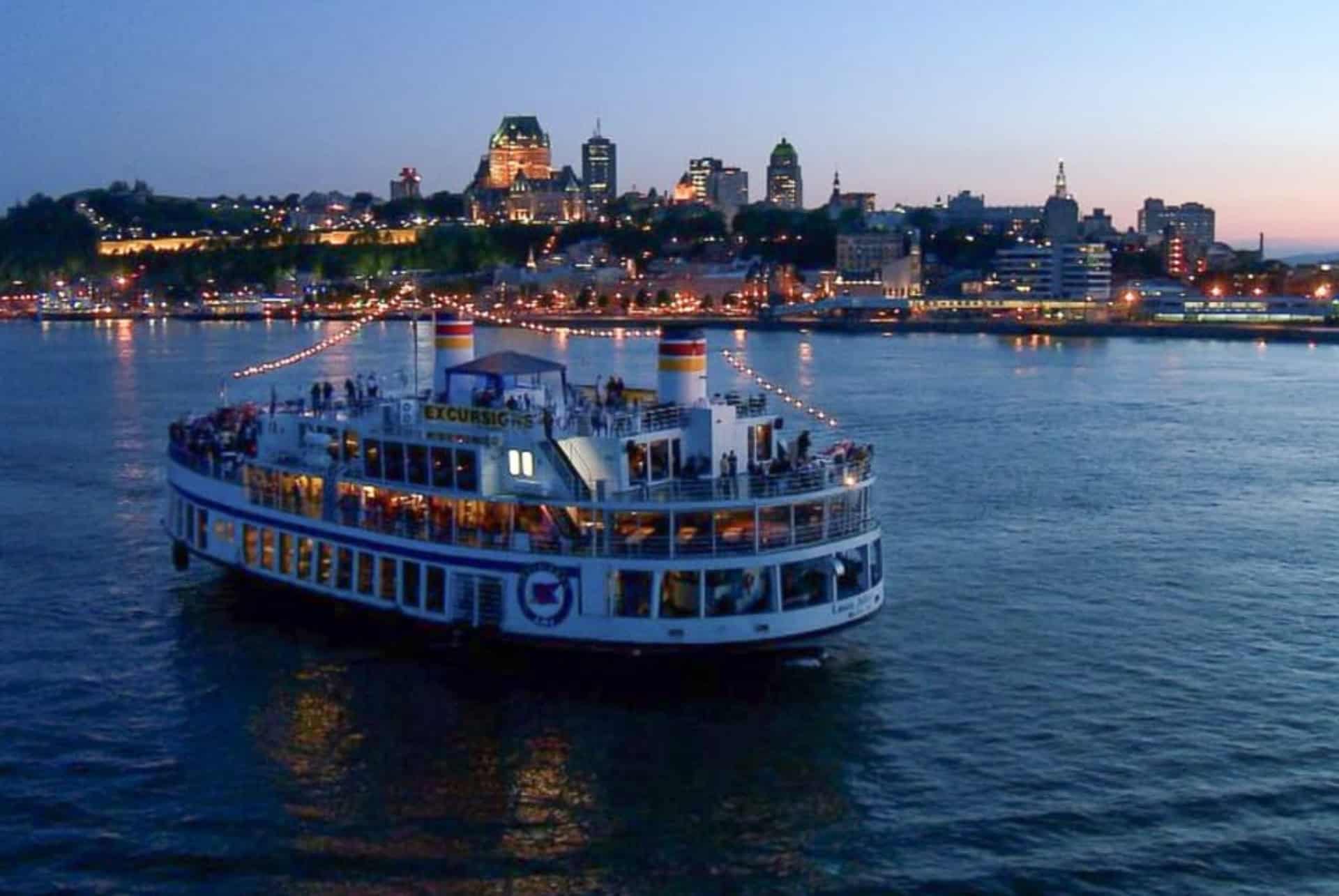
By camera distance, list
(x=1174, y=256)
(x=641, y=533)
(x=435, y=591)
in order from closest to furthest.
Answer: (x=641, y=533)
(x=435, y=591)
(x=1174, y=256)

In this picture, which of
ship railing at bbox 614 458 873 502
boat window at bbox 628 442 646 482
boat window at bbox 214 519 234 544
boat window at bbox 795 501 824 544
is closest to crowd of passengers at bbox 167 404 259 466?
Answer: boat window at bbox 214 519 234 544

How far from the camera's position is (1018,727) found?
11.5 metres

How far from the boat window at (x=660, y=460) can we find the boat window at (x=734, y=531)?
930 millimetres

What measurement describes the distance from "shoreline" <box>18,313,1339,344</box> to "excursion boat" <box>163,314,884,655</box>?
5529 cm

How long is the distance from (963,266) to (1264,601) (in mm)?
105616

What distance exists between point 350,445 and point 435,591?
2131 mm

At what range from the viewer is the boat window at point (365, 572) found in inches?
523

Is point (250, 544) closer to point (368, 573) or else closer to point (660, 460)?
point (368, 573)

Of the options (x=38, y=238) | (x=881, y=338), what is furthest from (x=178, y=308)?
(x=881, y=338)

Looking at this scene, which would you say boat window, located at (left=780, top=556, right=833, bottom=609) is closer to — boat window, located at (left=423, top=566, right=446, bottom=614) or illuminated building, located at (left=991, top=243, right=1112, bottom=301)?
boat window, located at (left=423, top=566, right=446, bottom=614)

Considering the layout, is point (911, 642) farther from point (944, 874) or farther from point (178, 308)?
point (178, 308)

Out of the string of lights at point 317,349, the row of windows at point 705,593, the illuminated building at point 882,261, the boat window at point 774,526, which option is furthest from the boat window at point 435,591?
the illuminated building at point 882,261

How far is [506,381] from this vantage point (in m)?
14.1

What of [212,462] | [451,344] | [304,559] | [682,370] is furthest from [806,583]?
[212,462]
